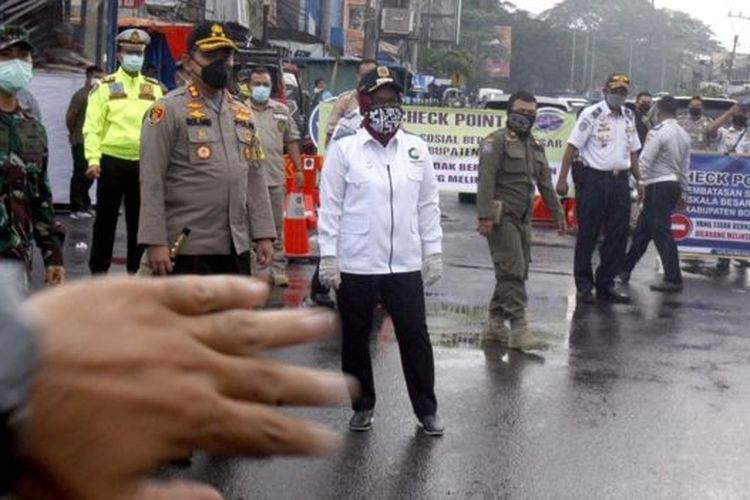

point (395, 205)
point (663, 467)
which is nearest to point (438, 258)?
point (395, 205)

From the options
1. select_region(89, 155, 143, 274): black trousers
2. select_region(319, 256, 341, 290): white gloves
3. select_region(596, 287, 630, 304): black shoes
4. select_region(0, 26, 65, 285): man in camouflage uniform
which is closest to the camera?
select_region(0, 26, 65, 285): man in camouflage uniform

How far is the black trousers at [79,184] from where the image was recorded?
1521 cm

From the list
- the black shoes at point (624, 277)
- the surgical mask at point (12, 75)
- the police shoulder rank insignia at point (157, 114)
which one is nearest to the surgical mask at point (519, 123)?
the police shoulder rank insignia at point (157, 114)

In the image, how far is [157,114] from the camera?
6148 millimetres

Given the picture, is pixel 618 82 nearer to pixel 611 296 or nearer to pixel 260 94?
pixel 611 296

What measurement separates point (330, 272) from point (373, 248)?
25 cm

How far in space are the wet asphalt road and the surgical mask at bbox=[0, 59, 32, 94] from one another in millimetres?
1846

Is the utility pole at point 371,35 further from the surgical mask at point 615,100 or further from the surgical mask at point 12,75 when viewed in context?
the surgical mask at point 12,75

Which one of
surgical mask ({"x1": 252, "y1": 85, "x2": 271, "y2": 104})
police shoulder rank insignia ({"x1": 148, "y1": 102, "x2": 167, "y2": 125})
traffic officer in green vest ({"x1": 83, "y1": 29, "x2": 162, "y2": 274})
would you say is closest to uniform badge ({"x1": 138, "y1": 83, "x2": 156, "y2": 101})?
traffic officer in green vest ({"x1": 83, "y1": 29, "x2": 162, "y2": 274})

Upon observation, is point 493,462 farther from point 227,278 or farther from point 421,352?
point 227,278

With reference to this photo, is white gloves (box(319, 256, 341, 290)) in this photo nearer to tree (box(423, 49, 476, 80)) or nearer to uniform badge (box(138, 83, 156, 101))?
uniform badge (box(138, 83, 156, 101))

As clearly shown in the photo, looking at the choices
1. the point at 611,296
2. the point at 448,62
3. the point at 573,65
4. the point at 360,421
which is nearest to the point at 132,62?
the point at 360,421

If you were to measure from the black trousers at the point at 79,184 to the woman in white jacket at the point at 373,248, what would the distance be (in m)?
8.72

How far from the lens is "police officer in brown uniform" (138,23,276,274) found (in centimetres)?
613
